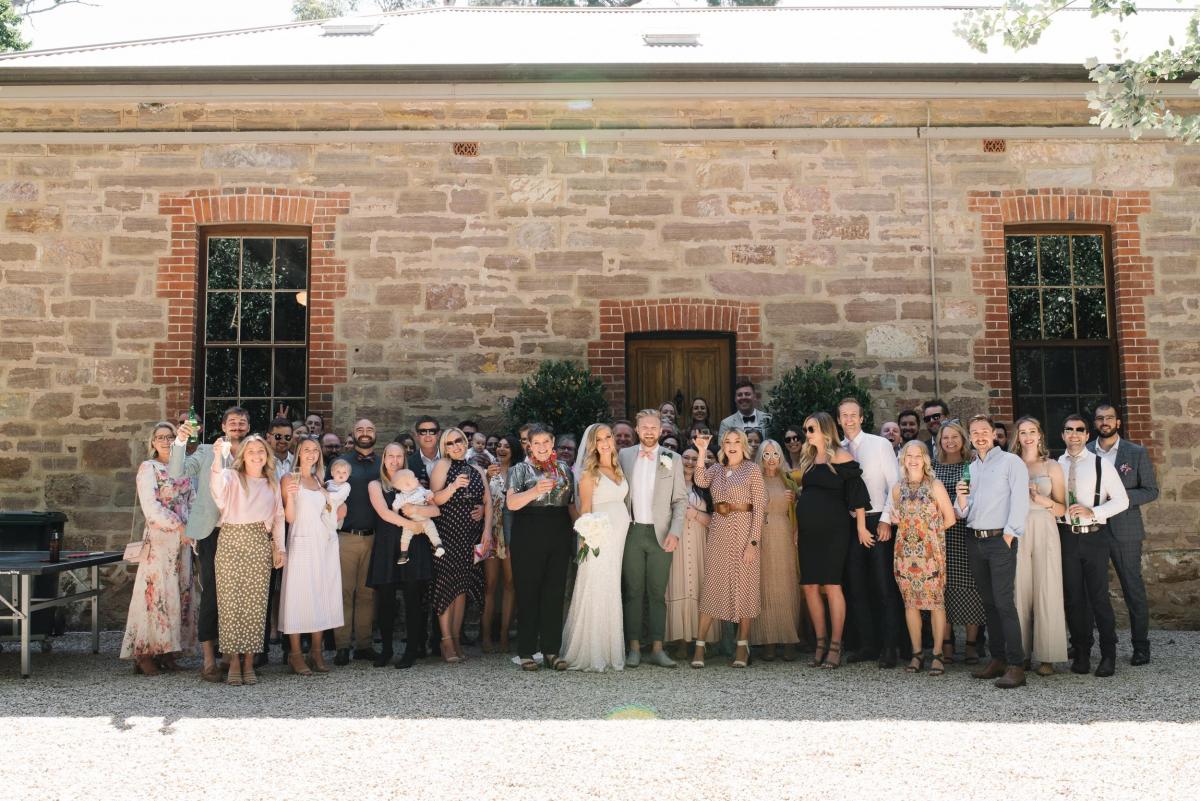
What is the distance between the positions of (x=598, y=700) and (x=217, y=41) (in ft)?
27.0

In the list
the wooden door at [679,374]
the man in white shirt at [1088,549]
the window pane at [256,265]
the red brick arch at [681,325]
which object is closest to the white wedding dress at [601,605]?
the red brick arch at [681,325]

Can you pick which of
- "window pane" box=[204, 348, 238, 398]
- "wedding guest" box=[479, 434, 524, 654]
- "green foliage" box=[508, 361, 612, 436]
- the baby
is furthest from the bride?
"window pane" box=[204, 348, 238, 398]

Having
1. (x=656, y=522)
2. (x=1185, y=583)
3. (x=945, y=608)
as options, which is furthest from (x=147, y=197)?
(x=1185, y=583)

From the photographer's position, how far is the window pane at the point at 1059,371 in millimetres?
9422

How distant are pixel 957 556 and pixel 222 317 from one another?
696 centimetres

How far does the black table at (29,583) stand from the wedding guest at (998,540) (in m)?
6.09

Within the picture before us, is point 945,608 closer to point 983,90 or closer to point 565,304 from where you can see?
point 565,304

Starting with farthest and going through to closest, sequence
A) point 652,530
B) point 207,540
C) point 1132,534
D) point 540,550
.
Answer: point 1132,534 < point 652,530 < point 540,550 < point 207,540

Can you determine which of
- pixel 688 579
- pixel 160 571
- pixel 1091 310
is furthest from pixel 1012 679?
pixel 160 571

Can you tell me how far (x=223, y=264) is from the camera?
30.9 feet

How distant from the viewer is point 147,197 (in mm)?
9203

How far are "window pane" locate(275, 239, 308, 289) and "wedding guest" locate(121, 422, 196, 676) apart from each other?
9.64 ft

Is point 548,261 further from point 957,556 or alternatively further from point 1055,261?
point 1055,261

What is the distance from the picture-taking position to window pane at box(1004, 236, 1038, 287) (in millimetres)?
9539
